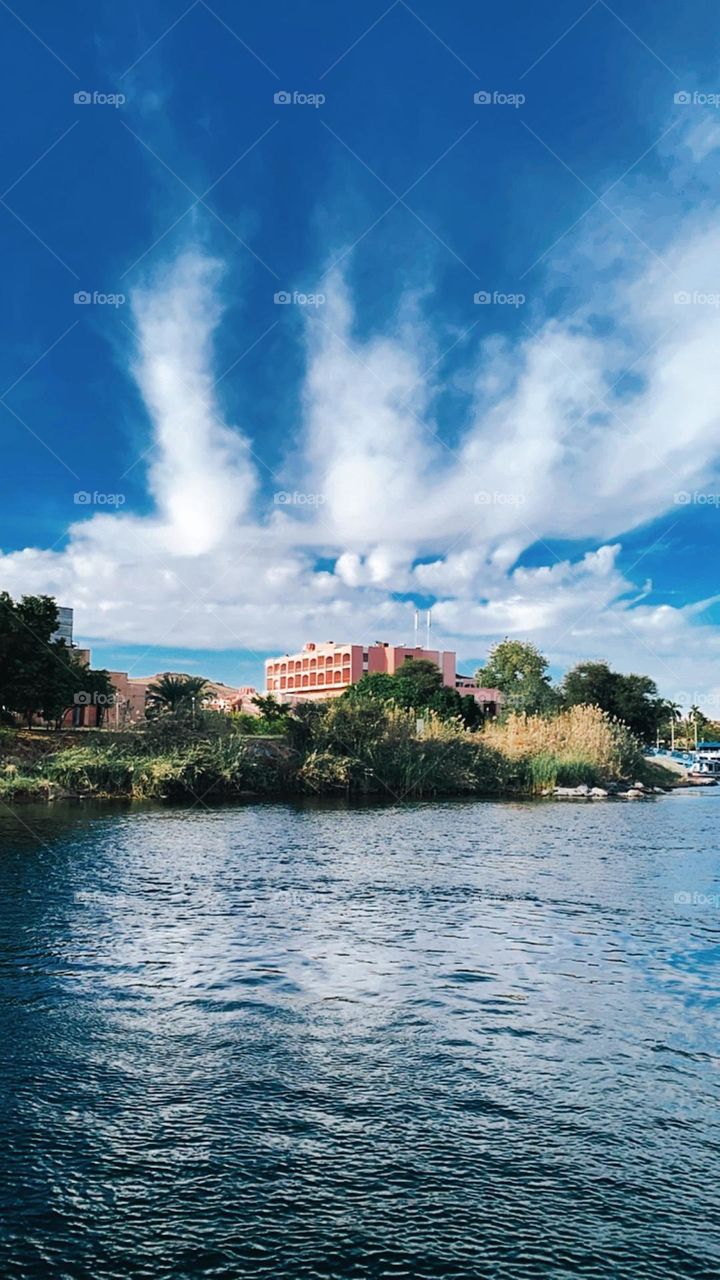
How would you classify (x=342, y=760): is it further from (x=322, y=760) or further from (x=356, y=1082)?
(x=356, y=1082)

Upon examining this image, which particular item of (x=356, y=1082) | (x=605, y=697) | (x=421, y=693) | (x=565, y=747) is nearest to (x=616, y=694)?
(x=605, y=697)

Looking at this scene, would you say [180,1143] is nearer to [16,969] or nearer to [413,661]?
[16,969]

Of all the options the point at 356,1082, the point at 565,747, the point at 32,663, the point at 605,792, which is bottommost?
the point at 356,1082

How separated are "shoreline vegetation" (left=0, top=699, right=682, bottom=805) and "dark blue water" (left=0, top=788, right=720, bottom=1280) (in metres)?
17.2

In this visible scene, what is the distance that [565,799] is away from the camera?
36.2 meters

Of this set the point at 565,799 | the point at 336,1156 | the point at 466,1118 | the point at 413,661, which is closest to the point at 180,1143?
the point at 336,1156

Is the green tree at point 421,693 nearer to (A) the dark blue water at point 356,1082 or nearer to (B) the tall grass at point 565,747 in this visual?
(B) the tall grass at point 565,747

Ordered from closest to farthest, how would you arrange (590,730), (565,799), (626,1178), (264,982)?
(626,1178)
(264,982)
(565,799)
(590,730)

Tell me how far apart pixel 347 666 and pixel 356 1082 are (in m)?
122

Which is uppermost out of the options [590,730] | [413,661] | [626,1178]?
[413,661]

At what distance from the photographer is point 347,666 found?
422 ft

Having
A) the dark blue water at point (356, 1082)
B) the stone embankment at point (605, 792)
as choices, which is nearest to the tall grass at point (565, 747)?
the stone embankment at point (605, 792)

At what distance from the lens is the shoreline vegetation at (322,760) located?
100 ft

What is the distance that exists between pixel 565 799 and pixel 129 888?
84.4 ft
